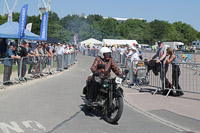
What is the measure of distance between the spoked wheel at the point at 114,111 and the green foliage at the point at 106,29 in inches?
3237

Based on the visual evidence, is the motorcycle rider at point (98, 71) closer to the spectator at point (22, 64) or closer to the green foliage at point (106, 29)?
the spectator at point (22, 64)

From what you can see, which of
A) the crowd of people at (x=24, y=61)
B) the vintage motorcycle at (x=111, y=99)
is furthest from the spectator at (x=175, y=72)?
the crowd of people at (x=24, y=61)

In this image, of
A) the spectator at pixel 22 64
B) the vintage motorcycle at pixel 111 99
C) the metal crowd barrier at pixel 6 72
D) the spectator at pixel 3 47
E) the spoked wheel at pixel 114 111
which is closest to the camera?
the spoked wheel at pixel 114 111

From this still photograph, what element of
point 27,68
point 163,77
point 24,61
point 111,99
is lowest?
point 111,99

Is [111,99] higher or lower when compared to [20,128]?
higher

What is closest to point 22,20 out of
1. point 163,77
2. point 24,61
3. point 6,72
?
point 24,61

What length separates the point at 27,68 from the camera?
44.2 ft

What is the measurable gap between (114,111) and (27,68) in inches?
322

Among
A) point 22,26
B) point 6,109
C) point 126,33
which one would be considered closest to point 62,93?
point 6,109

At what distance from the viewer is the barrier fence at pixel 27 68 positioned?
1114 centimetres

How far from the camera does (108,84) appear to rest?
6320mm

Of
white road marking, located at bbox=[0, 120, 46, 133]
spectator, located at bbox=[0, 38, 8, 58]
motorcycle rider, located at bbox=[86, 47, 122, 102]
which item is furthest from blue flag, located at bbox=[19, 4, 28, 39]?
white road marking, located at bbox=[0, 120, 46, 133]

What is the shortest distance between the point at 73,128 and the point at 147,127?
1603 mm

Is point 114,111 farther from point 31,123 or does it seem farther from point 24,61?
point 24,61
